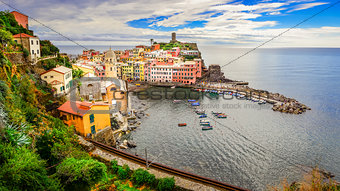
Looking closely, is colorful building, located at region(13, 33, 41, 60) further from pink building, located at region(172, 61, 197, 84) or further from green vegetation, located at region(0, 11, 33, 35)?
pink building, located at region(172, 61, 197, 84)

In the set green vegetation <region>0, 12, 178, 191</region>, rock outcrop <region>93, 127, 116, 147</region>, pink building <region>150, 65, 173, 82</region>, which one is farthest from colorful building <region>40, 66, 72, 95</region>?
pink building <region>150, 65, 173, 82</region>

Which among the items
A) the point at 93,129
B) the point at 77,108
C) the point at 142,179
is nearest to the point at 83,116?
the point at 77,108

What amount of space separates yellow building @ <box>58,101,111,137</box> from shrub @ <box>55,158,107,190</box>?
8546mm

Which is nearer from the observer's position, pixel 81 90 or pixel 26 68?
pixel 26 68

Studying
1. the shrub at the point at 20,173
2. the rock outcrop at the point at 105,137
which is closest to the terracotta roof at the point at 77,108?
the rock outcrop at the point at 105,137

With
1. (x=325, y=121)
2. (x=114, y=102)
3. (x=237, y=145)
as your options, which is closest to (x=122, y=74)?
(x=114, y=102)

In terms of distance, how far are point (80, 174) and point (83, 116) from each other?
29.4 feet

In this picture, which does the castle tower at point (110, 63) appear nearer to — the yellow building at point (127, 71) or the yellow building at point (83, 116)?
the yellow building at point (83, 116)

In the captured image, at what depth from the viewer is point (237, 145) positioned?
1856cm

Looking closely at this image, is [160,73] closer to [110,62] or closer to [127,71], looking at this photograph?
[127,71]

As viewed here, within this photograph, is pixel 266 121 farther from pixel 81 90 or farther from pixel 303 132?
pixel 81 90

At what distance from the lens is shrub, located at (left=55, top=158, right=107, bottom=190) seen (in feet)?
17.8

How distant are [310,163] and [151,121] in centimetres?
1698

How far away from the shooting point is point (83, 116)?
13555 mm
